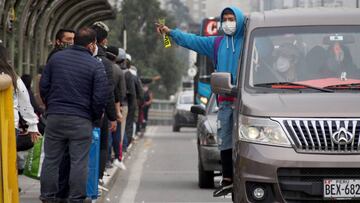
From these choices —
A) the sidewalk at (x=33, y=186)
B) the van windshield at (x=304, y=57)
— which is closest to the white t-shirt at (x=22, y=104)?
the sidewalk at (x=33, y=186)

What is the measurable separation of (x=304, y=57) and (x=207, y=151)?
16.8 feet

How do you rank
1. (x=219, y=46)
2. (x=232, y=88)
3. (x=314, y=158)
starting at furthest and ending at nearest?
(x=219, y=46) < (x=232, y=88) < (x=314, y=158)

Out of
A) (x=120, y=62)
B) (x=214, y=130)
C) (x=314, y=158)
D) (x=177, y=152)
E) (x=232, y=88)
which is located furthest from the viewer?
(x=177, y=152)

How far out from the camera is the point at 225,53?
1098 centimetres

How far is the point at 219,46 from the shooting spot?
11.1m

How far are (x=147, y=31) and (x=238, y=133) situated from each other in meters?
60.3

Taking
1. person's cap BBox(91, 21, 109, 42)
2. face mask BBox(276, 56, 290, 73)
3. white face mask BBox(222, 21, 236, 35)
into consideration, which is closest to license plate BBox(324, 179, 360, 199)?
face mask BBox(276, 56, 290, 73)

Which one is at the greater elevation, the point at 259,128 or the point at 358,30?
the point at 358,30

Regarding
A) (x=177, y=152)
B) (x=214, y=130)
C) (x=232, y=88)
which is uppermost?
(x=232, y=88)

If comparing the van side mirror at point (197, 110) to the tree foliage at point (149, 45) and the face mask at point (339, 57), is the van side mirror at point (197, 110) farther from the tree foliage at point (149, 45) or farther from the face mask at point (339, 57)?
the tree foliage at point (149, 45)

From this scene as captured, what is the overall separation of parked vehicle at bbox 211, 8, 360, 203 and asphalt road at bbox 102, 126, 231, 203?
3919 mm

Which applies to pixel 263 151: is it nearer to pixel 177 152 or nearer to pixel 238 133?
pixel 238 133

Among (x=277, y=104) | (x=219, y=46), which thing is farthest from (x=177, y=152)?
(x=277, y=104)

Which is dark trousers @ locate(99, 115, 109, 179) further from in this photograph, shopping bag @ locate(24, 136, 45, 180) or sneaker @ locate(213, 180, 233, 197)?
sneaker @ locate(213, 180, 233, 197)
